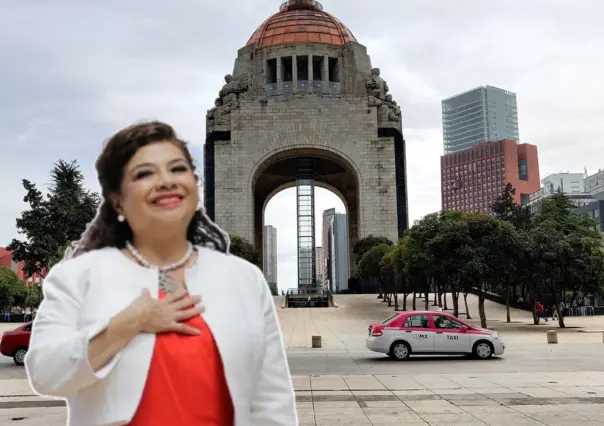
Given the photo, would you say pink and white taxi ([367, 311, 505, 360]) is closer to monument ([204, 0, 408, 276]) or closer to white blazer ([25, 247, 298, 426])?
white blazer ([25, 247, 298, 426])

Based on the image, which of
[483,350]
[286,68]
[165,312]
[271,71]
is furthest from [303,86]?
[165,312]

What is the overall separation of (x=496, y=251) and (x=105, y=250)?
2773 cm

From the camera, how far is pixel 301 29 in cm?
6241

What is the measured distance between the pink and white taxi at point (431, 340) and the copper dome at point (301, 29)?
48.2 meters

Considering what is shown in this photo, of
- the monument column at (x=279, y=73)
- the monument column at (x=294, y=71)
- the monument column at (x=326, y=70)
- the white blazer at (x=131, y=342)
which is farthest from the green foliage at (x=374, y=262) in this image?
the white blazer at (x=131, y=342)

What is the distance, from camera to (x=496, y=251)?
92.8 ft

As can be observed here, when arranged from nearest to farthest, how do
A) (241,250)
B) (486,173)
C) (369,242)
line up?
1. (241,250)
2. (369,242)
3. (486,173)

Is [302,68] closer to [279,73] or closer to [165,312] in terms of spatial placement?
[279,73]

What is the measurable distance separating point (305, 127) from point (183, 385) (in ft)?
180

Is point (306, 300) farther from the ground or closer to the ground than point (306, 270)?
closer to the ground

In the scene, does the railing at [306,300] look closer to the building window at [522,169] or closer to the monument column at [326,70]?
the monument column at [326,70]

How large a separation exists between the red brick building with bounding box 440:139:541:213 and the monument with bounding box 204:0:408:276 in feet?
270

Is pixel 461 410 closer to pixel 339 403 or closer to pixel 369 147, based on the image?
pixel 339 403

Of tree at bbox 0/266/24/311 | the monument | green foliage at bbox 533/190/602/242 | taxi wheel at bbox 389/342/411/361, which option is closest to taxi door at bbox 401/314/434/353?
taxi wheel at bbox 389/342/411/361
